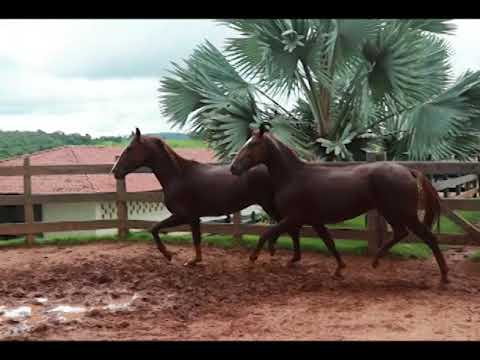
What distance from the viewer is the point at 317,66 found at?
7.51 metres

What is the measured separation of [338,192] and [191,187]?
1.83 m

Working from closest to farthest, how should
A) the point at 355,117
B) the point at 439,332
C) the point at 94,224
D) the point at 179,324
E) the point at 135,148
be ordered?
the point at 439,332, the point at 179,324, the point at 135,148, the point at 355,117, the point at 94,224

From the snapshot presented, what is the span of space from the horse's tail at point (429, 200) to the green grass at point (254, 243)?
1.25 metres

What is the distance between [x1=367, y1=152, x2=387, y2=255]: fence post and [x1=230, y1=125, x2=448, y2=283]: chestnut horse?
0.89 meters

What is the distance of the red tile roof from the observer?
11.8 metres

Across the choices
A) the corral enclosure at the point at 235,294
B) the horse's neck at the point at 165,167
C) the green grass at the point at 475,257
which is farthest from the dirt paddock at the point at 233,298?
the horse's neck at the point at 165,167

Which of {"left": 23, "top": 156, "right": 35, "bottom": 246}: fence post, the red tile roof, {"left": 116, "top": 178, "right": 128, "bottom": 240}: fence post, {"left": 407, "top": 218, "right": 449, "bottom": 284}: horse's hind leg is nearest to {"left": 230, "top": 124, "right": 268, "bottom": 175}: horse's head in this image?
{"left": 407, "top": 218, "right": 449, "bottom": 284}: horse's hind leg

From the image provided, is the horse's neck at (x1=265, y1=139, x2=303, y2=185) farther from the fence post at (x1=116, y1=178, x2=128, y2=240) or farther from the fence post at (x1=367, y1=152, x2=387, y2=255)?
the fence post at (x1=116, y1=178, x2=128, y2=240)

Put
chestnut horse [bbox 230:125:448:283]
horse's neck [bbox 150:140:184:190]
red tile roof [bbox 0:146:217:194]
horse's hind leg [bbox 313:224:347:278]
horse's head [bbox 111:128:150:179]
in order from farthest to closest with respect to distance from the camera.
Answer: red tile roof [bbox 0:146:217:194] → horse's neck [bbox 150:140:184:190] → horse's head [bbox 111:128:150:179] → horse's hind leg [bbox 313:224:347:278] → chestnut horse [bbox 230:125:448:283]

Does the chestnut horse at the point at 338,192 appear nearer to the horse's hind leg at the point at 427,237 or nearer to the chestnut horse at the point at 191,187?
the horse's hind leg at the point at 427,237

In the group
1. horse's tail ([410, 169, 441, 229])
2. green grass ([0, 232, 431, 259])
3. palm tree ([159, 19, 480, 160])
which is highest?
palm tree ([159, 19, 480, 160])

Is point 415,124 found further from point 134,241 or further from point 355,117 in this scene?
point 134,241
